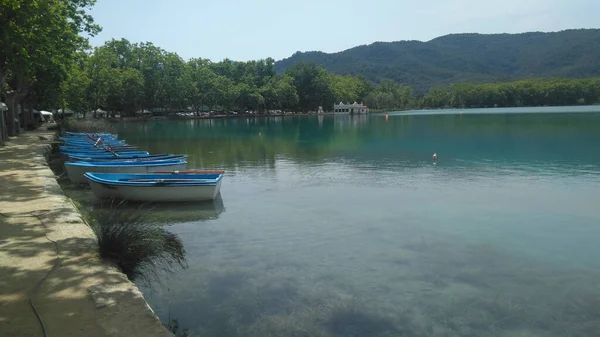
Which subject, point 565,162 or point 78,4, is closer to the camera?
point 565,162

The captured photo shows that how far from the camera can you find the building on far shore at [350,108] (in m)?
124

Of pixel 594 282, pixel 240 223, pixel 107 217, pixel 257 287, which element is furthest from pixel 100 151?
pixel 594 282

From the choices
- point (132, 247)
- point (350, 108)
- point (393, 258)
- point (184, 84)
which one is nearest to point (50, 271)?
point (132, 247)

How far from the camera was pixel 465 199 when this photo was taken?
15.6 meters

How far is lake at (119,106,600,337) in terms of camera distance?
7.04 metres

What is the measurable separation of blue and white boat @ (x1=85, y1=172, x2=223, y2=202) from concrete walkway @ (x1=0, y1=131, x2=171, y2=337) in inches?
142

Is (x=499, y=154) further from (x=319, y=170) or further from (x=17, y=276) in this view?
(x=17, y=276)

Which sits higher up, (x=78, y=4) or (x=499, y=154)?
(x=78, y=4)

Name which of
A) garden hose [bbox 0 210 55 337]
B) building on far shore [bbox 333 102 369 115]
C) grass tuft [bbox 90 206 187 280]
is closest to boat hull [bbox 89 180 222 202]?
garden hose [bbox 0 210 55 337]

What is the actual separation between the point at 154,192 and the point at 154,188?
161 millimetres

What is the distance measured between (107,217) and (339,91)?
125 m

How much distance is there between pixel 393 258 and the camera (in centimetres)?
979

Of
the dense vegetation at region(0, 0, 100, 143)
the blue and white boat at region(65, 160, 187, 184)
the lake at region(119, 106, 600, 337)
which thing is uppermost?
the dense vegetation at region(0, 0, 100, 143)

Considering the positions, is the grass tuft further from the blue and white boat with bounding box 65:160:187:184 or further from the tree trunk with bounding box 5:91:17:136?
the tree trunk with bounding box 5:91:17:136
